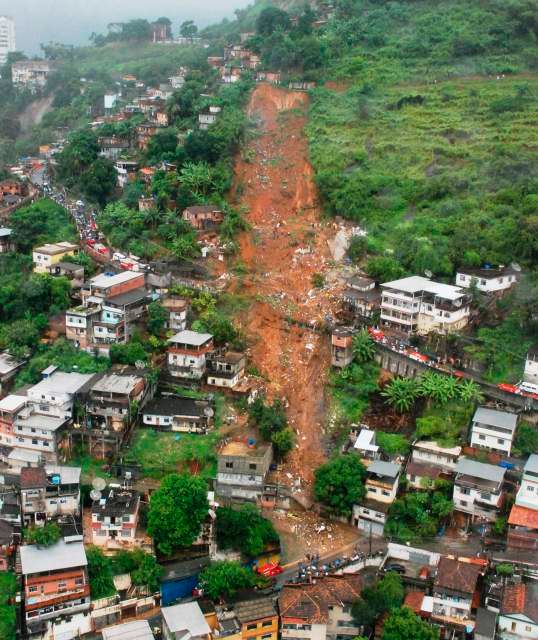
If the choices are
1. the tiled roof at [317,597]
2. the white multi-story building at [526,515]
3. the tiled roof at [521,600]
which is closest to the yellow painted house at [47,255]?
the tiled roof at [317,597]

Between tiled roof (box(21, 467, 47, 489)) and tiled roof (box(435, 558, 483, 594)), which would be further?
tiled roof (box(21, 467, 47, 489))

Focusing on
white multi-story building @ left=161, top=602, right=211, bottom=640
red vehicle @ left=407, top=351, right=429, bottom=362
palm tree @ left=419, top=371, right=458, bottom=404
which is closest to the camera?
white multi-story building @ left=161, top=602, right=211, bottom=640

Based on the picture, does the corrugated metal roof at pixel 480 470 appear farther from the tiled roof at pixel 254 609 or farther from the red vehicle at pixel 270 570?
the tiled roof at pixel 254 609

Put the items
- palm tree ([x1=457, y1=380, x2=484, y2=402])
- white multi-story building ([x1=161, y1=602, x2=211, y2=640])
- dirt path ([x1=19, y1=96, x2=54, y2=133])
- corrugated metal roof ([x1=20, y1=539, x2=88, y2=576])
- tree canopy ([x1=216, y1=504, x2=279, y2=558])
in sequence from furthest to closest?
dirt path ([x1=19, y1=96, x2=54, y2=133])
palm tree ([x1=457, y1=380, x2=484, y2=402])
tree canopy ([x1=216, y1=504, x2=279, y2=558])
corrugated metal roof ([x1=20, y1=539, x2=88, y2=576])
white multi-story building ([x1=161, y1=602, x2=211, y2=640])

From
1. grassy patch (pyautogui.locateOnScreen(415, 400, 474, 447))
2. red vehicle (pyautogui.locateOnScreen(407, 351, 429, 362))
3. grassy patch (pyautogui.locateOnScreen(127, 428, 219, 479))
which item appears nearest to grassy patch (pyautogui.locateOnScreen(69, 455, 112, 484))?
grassy patch (pyautogui.locateOnScreen(127, 428, 219, 479))

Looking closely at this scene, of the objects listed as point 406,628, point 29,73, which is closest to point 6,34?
point 29,73

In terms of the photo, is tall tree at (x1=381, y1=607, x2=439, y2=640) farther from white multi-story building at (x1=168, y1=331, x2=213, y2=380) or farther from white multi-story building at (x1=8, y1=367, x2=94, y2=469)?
white multi-story building at (x1=8, y1=367, x2=94, y2=469)
